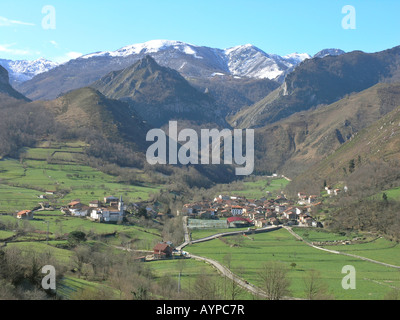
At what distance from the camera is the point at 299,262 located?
4684 centimetres

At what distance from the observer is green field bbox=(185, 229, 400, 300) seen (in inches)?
1411

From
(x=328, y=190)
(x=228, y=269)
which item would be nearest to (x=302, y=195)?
(x=328, y=190)

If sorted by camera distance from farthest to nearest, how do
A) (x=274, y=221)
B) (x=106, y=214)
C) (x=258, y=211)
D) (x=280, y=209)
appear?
(x=280, y=209) < (x=258, y=211) < (x=274, y=221) < (x=106, y=214)

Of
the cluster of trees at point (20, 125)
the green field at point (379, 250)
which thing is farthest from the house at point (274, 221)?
the cluster of trees at point (20, 125)

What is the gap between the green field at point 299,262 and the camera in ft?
118

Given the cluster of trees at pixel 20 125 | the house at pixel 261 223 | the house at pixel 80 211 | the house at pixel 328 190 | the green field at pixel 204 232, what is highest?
the cluster of trees at pixel 20 125

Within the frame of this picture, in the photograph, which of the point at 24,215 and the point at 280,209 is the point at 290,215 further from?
the point at 24,215

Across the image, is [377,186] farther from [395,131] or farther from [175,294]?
[175,294]

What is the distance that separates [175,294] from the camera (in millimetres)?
32406

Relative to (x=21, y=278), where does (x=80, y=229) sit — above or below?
below

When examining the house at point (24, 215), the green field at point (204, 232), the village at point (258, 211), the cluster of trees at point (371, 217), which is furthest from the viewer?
the village at point (258, 211)

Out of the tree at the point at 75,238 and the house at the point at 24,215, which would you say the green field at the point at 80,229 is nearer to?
the house at the point at 24,215

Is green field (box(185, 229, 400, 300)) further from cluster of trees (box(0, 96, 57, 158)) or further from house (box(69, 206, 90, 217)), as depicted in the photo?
cluster of trees (box(0, 96, 57, 158))

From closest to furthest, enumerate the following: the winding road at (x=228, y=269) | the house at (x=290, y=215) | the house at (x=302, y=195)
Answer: the winding road at (x=228, y=269)
the house at (x=290, y=215)
the house at (x=302, y=195)
